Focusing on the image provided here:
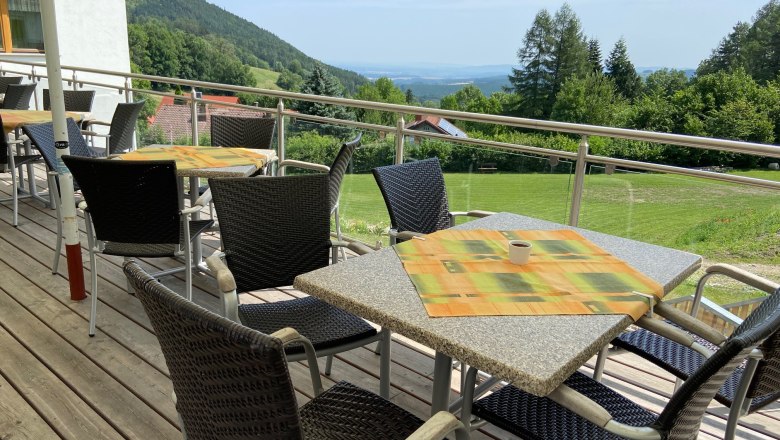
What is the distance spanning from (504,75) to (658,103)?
54.7 feet

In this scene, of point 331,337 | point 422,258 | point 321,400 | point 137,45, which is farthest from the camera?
point 137,45

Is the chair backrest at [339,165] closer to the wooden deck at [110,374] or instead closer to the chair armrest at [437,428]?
the wooden deck at [110,374]

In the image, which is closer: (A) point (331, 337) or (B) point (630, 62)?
(A) point (331, 337)

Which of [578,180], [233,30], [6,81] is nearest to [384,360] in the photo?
[578,180]

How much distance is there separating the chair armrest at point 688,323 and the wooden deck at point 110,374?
72 cm

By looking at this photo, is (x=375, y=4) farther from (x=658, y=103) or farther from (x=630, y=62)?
(x=658, y=103)

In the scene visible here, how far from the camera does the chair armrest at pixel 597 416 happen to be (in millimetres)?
1206

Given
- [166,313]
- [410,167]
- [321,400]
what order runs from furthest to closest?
1. [410,167]
2. [321,400]
3. [166,313]

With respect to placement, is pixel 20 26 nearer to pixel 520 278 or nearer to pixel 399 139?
pixel 399 139

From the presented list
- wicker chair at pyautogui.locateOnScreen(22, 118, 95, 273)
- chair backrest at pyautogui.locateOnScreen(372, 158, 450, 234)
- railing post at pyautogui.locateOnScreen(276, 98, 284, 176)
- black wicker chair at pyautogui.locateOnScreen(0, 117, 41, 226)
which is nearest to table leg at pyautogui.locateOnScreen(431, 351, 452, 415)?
chair backrest at pyautogui.locateOnScreen(372, 158, 450, 234)

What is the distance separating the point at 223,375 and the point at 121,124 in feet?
15.3

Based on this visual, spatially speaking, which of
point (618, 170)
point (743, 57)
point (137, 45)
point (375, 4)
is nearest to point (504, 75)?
point (743, 57)

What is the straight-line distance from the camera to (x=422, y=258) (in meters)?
1.88

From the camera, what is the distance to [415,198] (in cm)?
284
